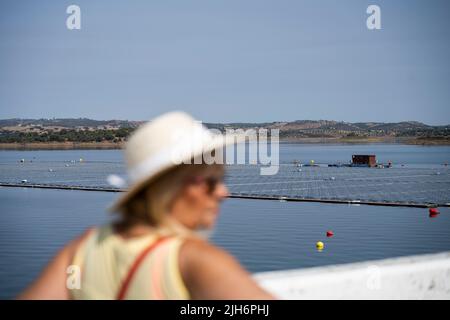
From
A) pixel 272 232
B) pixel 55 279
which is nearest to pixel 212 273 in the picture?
pixel 55 279

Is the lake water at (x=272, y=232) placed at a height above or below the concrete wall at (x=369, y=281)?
below

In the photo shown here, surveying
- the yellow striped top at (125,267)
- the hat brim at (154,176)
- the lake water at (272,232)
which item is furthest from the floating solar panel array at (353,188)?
the yellow striped top at (125,267)

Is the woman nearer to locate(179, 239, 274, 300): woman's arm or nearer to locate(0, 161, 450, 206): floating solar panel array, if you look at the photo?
locate(179, 239, 274, 300): woman's arm

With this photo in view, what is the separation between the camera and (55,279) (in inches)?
93.4

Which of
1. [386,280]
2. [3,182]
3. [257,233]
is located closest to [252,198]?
[257,233]

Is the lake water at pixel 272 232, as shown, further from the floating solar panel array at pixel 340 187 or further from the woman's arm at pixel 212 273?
the woman's arm at pixel 212 273

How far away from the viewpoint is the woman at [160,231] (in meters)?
2.06

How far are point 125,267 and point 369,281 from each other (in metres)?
1.78

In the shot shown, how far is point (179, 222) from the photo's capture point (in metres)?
2.20

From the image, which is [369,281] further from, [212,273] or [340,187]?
[340,187]

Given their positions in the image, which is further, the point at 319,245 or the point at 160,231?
the point at 319,245

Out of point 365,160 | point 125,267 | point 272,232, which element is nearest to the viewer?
point 125,267

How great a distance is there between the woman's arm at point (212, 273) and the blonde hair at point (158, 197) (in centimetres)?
16
